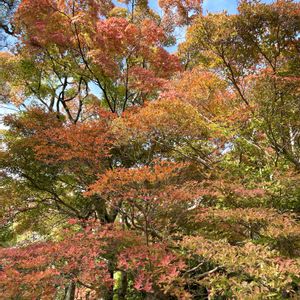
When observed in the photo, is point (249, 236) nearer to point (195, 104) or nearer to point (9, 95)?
point (195, 104)

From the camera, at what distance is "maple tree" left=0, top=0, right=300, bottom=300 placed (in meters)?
4.29

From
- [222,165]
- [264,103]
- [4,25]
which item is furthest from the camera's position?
[4,25]

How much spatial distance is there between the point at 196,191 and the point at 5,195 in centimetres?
484

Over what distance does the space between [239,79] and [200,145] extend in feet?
5.54

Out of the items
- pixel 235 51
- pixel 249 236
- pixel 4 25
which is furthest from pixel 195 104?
pixel 4 25

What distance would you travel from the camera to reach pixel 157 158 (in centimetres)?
703

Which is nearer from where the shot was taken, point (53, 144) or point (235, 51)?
point (235, 51)

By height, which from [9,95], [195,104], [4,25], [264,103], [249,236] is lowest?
[249,236]

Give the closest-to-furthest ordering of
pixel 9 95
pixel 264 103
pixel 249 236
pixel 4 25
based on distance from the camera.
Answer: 1. pixel 264 103
2. pixel 249 236
3. pixel 4 25
4. pixel 9 95

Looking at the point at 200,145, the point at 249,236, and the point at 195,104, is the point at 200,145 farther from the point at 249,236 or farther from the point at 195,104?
the point at 249,236

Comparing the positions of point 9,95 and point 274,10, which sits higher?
point 9,95

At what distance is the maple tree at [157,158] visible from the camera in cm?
429

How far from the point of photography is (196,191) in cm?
543

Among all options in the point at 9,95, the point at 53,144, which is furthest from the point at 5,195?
the point at 9,95
